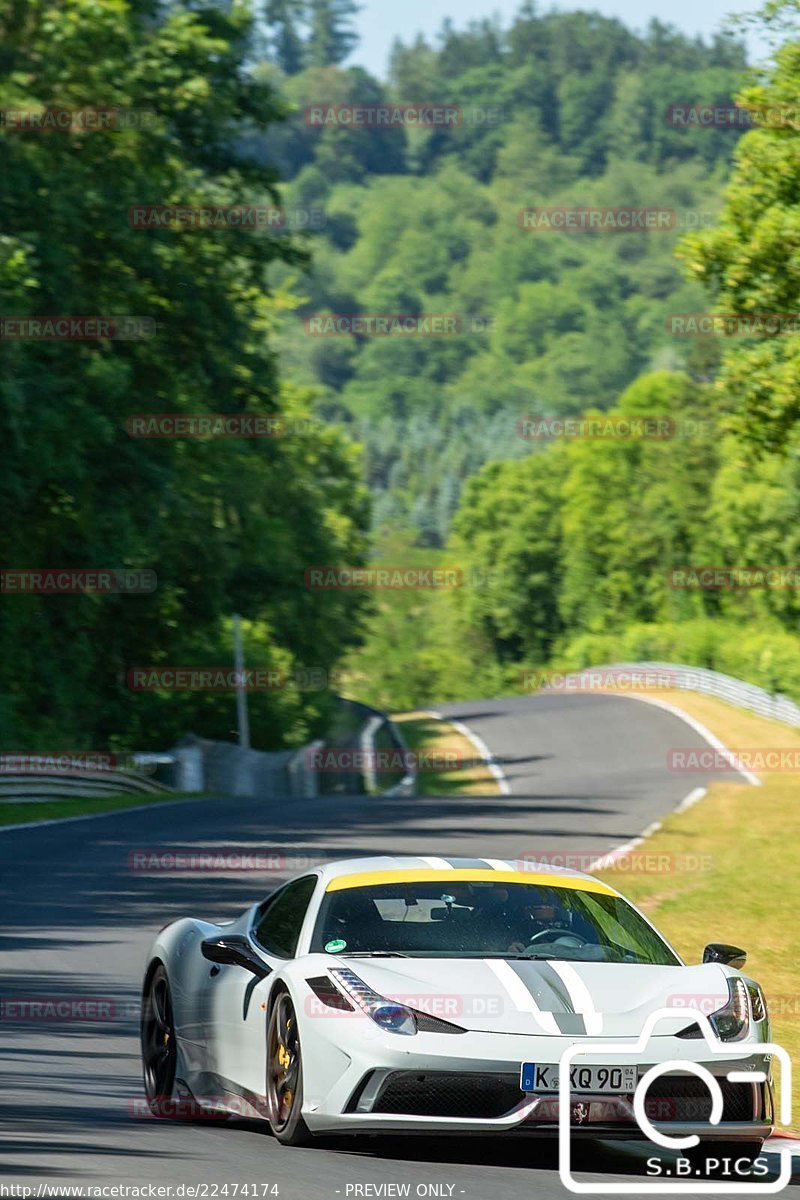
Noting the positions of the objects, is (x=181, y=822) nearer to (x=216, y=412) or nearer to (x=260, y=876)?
(x=260, y=876)

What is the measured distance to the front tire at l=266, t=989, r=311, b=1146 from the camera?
7.90 m

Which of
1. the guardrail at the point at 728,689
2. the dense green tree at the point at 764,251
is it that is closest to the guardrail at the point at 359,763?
the guardrail at the point at 728,689

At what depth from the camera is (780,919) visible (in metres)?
19.3

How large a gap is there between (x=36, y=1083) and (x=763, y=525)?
83679 millimetres

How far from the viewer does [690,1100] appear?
25.0ft

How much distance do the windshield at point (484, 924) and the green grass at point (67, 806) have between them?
20.4 m

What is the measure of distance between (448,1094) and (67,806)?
84.0 ft

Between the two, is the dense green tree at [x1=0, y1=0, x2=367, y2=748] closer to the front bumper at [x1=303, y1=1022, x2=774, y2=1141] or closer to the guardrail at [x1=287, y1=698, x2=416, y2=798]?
the guardrail at [x1=287, y1=698, x2=416, y2=798]

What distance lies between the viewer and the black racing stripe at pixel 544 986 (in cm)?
774

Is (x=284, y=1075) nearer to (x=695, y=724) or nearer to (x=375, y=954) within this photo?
(x=375, y=954)

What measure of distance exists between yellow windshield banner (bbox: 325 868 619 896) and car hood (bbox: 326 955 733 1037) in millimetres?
643

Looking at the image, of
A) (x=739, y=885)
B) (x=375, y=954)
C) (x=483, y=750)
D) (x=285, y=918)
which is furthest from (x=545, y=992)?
(x=483, y=750)

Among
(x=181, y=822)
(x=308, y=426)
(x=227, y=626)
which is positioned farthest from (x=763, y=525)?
(x=181, y=822)

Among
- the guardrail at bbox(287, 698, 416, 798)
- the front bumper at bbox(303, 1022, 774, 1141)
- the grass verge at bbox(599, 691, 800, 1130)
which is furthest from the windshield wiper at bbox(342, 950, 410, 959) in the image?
the guardrail at bbox(287, 698, 416, 798)
